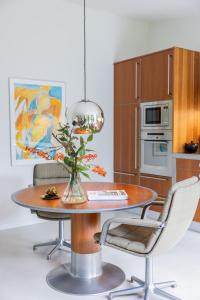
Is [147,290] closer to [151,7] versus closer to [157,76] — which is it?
[157,76]

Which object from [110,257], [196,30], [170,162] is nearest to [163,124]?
[170,162]

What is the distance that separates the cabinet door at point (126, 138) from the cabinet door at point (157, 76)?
0.33m

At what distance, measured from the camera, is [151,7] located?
4723mm

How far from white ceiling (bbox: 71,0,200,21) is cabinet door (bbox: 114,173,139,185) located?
2.38 m

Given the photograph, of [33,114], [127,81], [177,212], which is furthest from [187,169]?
[33,114]

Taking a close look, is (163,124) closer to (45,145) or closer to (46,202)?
(45,145)

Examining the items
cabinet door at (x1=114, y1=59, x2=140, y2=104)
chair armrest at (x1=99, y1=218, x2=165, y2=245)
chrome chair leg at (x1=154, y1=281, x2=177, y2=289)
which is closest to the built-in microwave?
cabinet door at (x1=114, y1=59, x2=140, y2=104)

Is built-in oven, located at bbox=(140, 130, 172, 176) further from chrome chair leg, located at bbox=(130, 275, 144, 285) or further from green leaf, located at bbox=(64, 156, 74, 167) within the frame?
green leaf, located at bbox=(64, 156, 74, 167)

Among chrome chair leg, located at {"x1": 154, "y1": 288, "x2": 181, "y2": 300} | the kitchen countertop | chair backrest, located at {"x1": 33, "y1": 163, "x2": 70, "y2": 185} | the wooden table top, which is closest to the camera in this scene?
the wooden table top

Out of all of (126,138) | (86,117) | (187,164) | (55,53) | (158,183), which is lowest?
(158,183)

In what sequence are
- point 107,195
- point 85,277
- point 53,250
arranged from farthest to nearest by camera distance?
point 53,250 → point 85,277 → point 107,195

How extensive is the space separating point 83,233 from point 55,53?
9.06ft

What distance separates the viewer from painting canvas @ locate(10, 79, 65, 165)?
433cm

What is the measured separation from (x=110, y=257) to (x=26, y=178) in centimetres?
170
